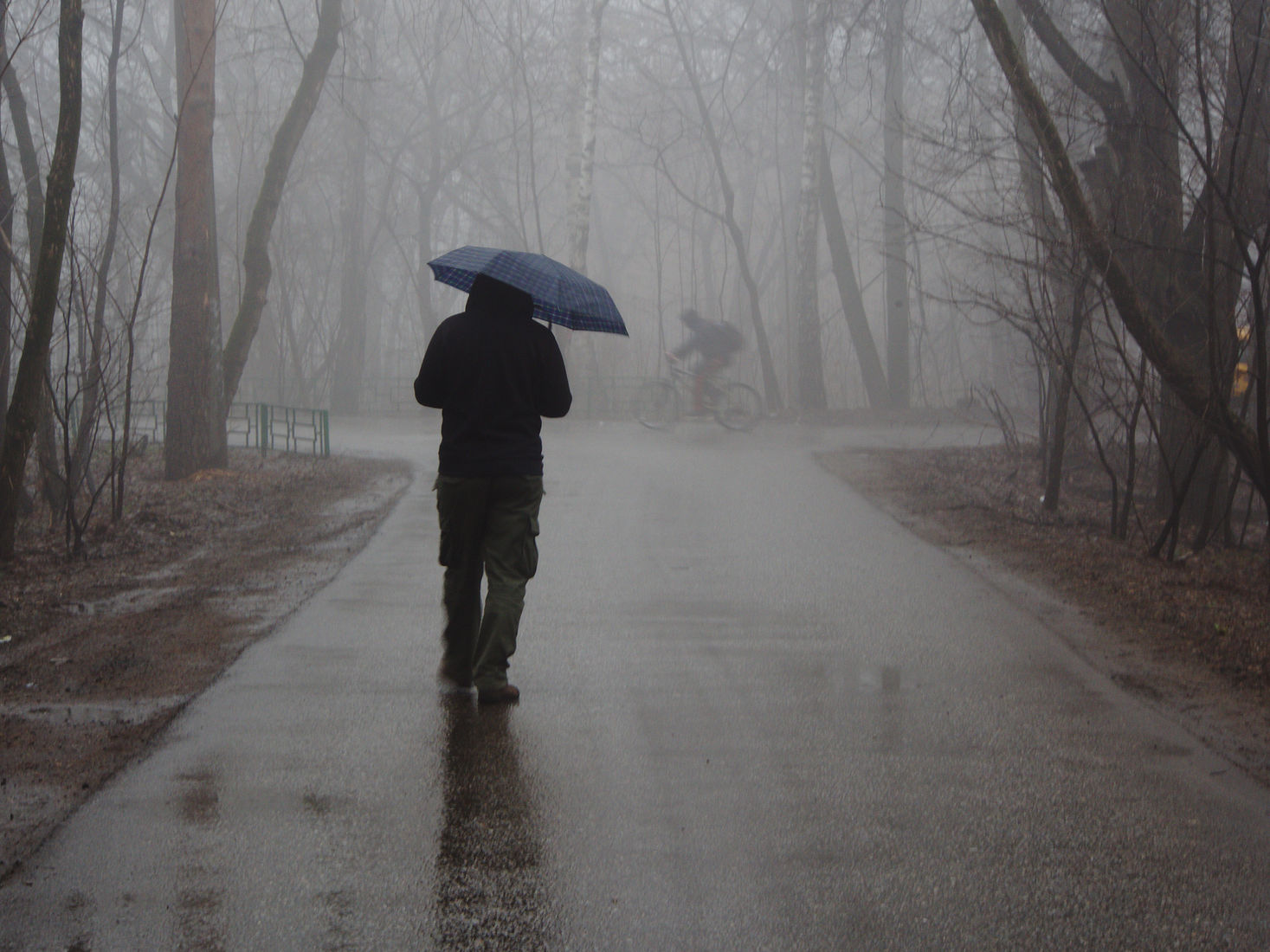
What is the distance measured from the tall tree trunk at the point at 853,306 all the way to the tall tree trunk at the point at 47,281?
70.3 ft

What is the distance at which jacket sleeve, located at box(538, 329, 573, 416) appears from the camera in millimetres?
5723

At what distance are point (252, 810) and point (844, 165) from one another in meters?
48.3

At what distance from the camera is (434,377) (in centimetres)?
561

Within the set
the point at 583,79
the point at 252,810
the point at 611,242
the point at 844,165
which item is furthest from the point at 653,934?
the point at 611,242

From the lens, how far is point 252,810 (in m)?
4.34

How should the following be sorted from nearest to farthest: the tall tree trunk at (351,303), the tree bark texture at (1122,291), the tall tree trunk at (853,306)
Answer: the tree bark texture at (1122,291)
the tall tree trunk at (853,306)
the tall tree trunk at (351,303)

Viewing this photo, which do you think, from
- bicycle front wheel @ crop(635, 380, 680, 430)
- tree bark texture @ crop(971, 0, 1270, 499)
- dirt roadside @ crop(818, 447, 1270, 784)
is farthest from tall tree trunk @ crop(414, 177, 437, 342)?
tree bark texture @ crop(971, 0, 1270, 499)

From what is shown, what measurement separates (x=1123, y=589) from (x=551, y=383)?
14.8 ft

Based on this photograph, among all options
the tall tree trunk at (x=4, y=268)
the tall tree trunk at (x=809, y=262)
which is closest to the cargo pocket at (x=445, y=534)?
the tall tree trunk at (x=4, y=268)

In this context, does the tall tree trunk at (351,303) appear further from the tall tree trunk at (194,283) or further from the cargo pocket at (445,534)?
the cargo pocket at (445,534)

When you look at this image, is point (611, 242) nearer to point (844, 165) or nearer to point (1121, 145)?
point (844, 165)

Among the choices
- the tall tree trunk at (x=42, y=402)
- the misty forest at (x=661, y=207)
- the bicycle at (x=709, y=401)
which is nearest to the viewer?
the misty forest at (x=661, y=207)

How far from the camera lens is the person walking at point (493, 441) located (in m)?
5.61

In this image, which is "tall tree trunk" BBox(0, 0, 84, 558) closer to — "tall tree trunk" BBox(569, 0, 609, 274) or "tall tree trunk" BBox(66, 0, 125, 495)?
"tall tree trunk" BBox(66, 0, 125, 495)
